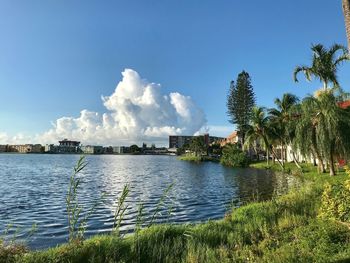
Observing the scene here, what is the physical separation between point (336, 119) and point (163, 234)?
956 inches

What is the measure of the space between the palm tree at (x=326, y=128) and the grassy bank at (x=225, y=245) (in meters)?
19.0

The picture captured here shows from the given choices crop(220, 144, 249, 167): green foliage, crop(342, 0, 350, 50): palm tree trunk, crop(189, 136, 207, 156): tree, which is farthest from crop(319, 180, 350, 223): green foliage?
crop(189, 136, 207, 156): tree

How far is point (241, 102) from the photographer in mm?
84250

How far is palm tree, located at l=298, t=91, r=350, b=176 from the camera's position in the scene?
1194 inches

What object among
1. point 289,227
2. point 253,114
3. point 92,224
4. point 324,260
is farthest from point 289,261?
point 253,114

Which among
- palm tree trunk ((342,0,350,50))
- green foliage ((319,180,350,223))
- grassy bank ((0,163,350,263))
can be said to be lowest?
grassy bank ((0,163,350,263))

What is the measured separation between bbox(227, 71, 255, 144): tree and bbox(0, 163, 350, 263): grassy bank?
71472 millimetres

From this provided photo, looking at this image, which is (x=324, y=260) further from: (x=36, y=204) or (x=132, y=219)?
(x=36, y=204)

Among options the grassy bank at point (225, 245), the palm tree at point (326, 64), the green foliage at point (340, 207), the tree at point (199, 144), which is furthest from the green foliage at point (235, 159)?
the green foliage at point (340, 207)

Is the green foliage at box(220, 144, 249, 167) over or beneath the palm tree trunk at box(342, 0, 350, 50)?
beneath

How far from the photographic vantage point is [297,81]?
41125 mm

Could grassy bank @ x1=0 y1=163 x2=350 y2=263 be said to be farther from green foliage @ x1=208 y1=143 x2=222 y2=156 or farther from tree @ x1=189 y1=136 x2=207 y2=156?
green foliage @ x1=208 y1=143 x2=222 y2=156

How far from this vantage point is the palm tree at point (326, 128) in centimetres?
3033

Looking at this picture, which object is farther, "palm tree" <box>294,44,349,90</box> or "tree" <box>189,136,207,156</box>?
"tree" <box>189,136,207,156</box>
